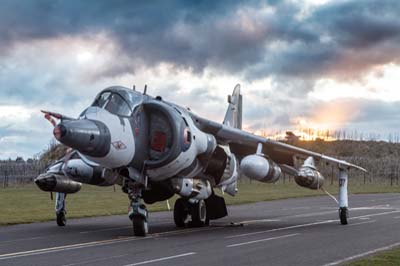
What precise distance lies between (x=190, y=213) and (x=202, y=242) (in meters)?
4.84

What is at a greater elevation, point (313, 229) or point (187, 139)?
point (187, 139)

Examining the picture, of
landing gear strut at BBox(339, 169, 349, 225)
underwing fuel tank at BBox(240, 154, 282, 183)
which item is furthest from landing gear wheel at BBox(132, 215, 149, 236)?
landing gear strut at BBox(339, 169, 349, 225)

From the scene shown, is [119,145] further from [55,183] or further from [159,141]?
[55,183]

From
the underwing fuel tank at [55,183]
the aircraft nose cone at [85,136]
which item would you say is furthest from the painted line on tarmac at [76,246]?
the underwing fuel tank at [55,183]

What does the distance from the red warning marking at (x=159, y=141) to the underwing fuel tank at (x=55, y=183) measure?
389 cm

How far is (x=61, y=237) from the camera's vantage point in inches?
635

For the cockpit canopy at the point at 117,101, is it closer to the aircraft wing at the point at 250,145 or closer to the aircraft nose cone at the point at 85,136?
the aircraft nose cone at the point at 85,136

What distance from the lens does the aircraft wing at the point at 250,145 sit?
19031mm

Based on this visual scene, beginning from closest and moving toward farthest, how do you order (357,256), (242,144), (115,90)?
(357,256), (115,90), (242,144)

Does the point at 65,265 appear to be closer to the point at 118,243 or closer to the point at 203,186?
the point at 118,243

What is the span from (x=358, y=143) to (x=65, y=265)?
14437 cm

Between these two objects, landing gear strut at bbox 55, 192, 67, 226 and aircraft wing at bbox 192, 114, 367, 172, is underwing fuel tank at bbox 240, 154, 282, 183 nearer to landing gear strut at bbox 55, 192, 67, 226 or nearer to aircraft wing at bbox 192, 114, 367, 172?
aircraft wing at bbox 192, 114, 367, 172

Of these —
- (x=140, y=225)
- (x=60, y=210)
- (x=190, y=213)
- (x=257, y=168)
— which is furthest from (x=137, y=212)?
(x=60, y=210)

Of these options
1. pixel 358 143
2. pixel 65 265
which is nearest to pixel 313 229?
pixel 65 265
